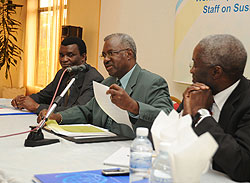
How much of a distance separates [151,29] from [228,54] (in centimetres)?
287

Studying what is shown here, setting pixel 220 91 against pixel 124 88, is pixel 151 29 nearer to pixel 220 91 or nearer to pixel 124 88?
pixel 124 88

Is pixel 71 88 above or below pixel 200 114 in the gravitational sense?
below

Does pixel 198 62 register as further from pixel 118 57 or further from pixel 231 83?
pixel 118 57

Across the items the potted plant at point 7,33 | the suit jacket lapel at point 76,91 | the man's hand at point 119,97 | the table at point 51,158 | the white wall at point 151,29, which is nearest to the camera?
the table at point 51,158

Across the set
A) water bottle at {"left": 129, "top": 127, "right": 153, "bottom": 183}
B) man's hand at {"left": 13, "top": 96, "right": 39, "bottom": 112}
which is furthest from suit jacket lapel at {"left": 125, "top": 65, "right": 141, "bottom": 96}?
water bottle at {"left": 129, "top": 127, "right": 153, "bottom": 183}

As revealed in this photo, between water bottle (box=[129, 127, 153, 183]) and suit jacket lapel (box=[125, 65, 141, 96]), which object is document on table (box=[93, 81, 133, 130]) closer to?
suit jacket lapel (box=[125, 65, 141, 96])

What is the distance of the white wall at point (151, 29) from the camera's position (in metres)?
4.27

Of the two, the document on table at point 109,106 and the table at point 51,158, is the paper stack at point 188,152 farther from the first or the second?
the document on table at point 109,106

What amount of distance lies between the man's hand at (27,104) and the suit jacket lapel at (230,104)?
1885 mm

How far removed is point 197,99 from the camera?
1798 millimetres

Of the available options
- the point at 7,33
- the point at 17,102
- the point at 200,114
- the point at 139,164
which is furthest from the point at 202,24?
the point at 7,33

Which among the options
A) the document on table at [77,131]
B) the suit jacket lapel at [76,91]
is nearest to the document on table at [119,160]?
the document on table at [77,131]

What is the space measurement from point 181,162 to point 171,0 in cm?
343

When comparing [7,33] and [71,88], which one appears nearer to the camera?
[71,88]
